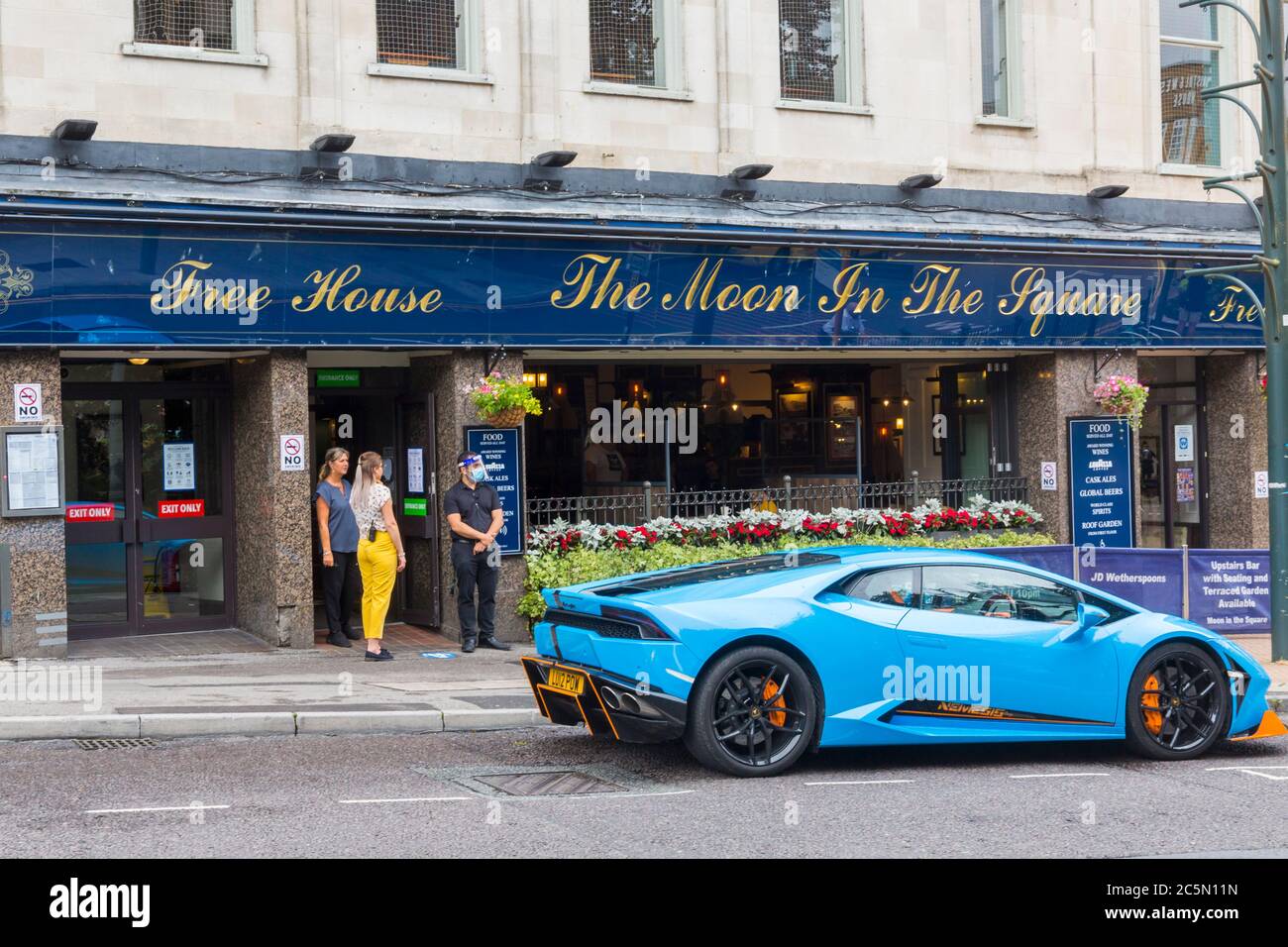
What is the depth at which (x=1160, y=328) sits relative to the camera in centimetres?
1878

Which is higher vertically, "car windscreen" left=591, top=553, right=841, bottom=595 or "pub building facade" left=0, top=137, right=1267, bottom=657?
"pub building facade" left=0, top=137, right=1267, bottom=657

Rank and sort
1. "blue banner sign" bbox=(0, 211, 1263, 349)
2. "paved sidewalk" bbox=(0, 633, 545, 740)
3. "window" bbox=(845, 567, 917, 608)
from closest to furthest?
"window" bbox=(845, 567, 917, 608), "paved sidewalk" bbox=(0, 633, 545, 740), "blue banner sign" bbox=(0, 211, 1263, 349)

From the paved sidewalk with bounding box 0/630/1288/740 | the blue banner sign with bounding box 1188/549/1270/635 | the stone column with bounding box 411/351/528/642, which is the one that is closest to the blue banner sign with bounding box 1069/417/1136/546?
the blue banner sign with bounding box 1188/549/1270/635

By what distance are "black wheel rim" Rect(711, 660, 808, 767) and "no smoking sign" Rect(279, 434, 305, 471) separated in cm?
667

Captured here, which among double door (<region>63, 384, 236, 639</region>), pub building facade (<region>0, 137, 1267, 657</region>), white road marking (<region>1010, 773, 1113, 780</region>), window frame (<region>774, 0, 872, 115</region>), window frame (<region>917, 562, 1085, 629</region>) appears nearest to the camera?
white road marking (<region>1010, 773, 1113, 780</region>)

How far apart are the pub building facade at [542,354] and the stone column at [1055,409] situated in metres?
0.04

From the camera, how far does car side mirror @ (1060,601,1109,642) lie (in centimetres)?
975

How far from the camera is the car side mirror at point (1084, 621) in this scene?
9.75 m

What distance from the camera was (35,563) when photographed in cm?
1321

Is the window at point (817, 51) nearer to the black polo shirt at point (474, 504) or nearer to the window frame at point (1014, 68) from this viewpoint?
the window frame at point (1014, 68)

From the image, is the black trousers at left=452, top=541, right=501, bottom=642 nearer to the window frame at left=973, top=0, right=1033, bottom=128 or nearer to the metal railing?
the metal railing

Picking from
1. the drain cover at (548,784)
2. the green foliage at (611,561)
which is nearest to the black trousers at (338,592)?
the green foliage at (611,561)
